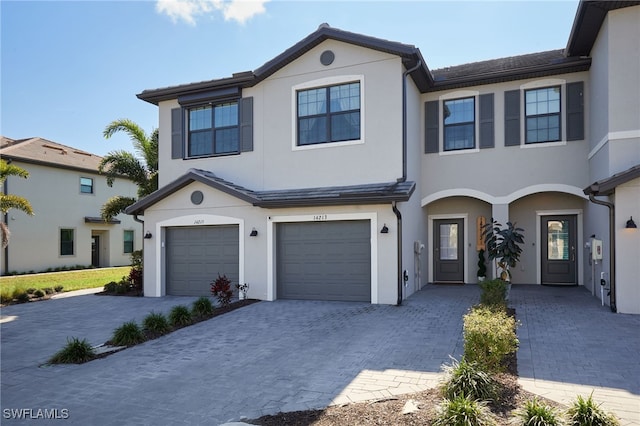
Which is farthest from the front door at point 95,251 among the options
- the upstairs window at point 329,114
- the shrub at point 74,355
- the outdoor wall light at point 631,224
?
the outdoor wall light at point 631,224

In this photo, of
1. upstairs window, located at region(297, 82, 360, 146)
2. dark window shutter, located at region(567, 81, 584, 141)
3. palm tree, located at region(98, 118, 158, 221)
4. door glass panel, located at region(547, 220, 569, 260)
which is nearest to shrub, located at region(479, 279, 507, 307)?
upstairs window, located at region(297, 82, 360, 146)

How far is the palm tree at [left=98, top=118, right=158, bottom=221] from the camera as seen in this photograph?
56.0 feet

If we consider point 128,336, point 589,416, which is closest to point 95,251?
point 128,336

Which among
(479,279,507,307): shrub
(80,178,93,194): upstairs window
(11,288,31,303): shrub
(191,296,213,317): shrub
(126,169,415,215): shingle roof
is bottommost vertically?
(11,288,31,303): shrub

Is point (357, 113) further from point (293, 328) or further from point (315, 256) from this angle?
point (293, 328)

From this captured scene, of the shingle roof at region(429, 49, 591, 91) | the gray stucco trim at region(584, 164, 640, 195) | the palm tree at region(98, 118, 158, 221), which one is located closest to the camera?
the gray stucco trim at region(584, 164, 640, 195)

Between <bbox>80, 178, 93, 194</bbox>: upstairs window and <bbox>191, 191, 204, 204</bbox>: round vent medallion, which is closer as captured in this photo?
<bbox>191, 191, 204, 204</bbox>: round vent medallion

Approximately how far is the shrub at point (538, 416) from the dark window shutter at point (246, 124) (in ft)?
36.8

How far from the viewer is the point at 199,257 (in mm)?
13875

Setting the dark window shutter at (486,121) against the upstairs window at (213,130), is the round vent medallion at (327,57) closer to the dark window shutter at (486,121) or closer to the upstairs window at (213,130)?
the upstairs window at (213,130)

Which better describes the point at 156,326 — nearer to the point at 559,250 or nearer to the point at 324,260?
the point at 324,260

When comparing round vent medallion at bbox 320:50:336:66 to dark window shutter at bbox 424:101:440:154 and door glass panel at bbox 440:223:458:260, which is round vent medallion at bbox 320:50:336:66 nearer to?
dark window shutter at bbox 424:101:440:154

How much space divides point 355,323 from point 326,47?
800cm

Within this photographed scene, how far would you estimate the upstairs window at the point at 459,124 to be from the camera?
14.1 meters
